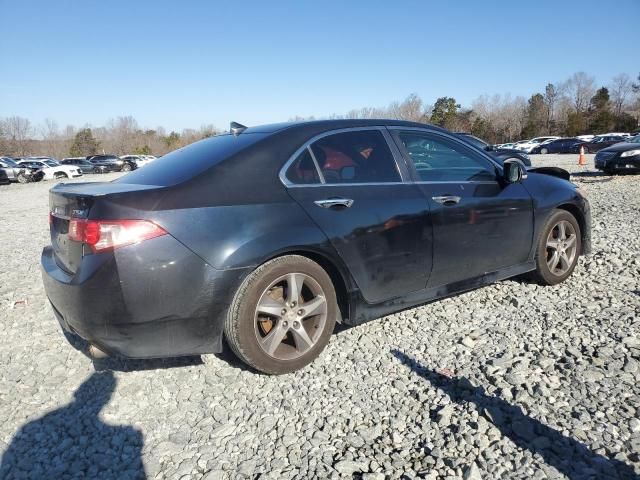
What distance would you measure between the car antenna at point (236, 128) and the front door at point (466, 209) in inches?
47.5

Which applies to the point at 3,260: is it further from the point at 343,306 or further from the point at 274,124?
the point at 343,306

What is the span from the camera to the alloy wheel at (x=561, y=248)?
169 inches

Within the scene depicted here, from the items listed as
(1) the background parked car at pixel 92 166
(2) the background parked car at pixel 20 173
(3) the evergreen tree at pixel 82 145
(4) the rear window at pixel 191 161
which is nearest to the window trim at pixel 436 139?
(4) the rear window at pixel 191 161

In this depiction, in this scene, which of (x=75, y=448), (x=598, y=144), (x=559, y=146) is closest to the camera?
(x=75, y=448)

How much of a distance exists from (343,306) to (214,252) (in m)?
1.03

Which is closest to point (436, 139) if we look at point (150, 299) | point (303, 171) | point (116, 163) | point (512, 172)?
point (512, 172)

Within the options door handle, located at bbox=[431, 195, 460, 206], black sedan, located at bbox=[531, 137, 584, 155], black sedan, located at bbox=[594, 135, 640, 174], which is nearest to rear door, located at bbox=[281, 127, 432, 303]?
door handle, located at bbox=[431, 195, 460, 206]

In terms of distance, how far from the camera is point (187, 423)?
2508mm

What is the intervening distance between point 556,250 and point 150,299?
3.68 metres

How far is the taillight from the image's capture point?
2430 millimetres

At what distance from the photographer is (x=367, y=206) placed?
310cm

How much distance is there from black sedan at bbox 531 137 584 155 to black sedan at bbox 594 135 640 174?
26.8 meters

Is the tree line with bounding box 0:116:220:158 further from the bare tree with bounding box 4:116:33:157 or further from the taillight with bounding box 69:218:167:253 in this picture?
the taillight with bounding box 69:218:167:253

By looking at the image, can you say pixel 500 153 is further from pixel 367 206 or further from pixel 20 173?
pixel 20 173
